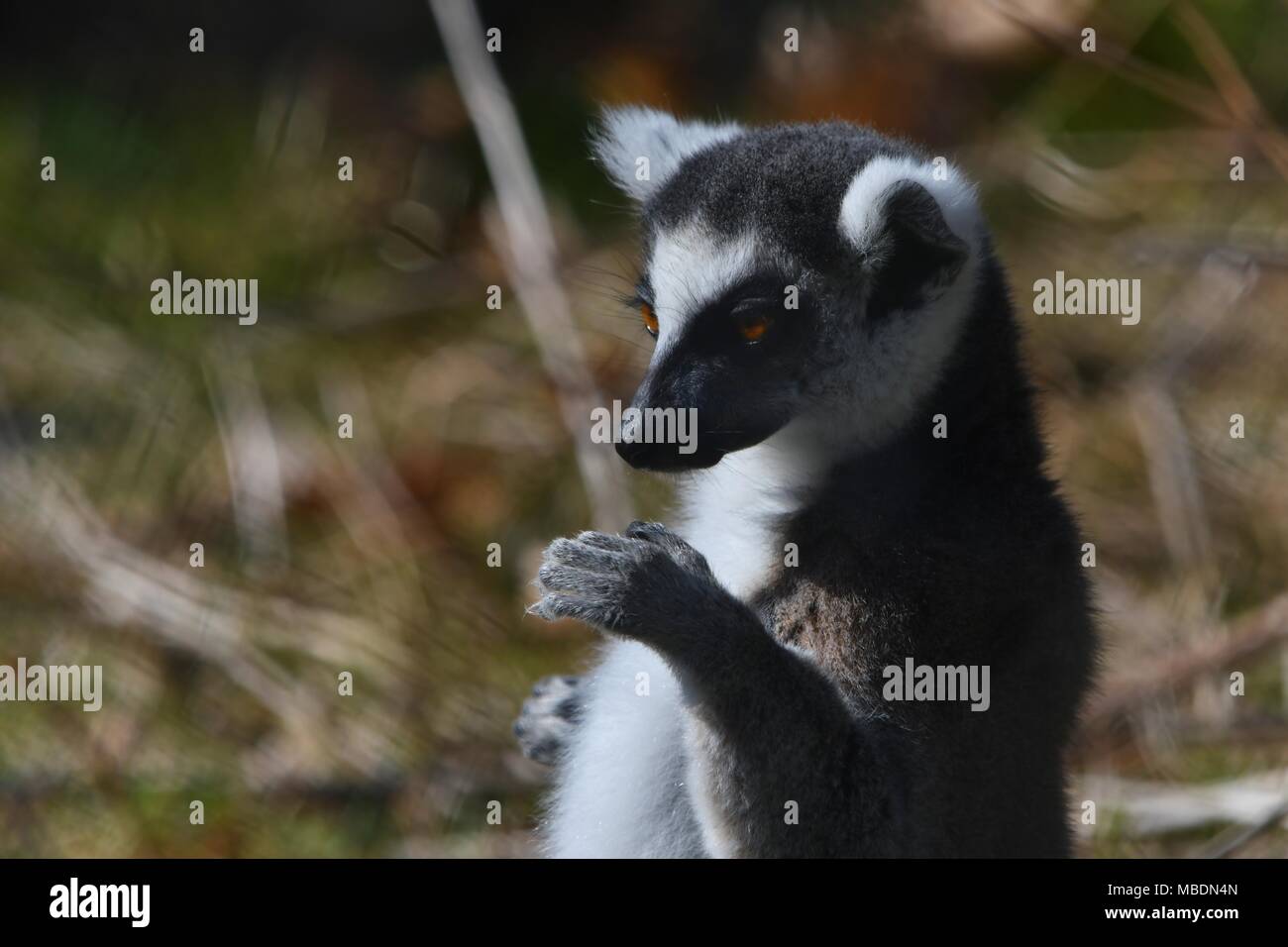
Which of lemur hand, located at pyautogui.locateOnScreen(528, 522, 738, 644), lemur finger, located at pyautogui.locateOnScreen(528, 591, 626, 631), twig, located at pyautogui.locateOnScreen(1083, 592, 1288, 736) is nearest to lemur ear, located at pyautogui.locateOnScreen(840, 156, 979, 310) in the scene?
lemur hand, located at pyautogui.locateOnScreen(528, 522, 738, 644)

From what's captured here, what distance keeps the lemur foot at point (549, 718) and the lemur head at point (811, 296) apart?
864 millimetres

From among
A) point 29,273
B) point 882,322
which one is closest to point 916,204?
point 882,322

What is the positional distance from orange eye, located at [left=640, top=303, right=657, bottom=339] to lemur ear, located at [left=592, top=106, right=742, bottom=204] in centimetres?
34

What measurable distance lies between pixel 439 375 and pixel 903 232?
412cm

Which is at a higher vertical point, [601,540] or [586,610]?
[601,540]

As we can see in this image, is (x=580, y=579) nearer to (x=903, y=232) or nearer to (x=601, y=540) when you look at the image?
(x=601, y=540)

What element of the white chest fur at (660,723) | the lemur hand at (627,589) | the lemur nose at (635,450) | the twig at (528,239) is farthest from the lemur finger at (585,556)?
the twig at (528,239)

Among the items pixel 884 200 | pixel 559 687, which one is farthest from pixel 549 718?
pixel 884 200

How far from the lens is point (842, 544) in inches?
106

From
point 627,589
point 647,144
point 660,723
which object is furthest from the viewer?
point 647,144

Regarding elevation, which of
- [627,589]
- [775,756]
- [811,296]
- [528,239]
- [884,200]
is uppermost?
[528,239]

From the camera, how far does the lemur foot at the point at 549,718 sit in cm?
329

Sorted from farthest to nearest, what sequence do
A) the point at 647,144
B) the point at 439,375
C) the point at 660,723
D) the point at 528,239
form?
the point at 439,375 → the point at 528,239 → the point at 647,144 → the point at 660,723

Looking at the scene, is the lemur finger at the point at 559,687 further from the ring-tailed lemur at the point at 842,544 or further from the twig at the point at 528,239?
the twig at the point at 528,239
